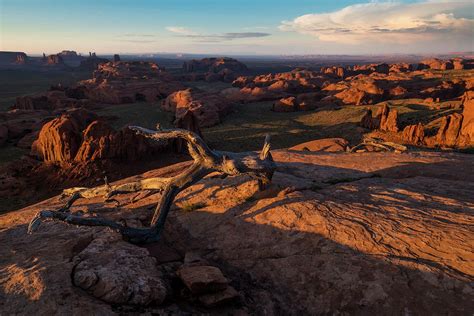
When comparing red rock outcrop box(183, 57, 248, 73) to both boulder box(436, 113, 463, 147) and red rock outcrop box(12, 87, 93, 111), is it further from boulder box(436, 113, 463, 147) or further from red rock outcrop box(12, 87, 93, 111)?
boulder box(436, 113, 463, 147)

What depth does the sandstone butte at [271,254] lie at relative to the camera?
531 centimetres

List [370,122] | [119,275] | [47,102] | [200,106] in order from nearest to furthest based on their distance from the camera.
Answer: [119,275] → [370,122] → [200,106] → [47,102]

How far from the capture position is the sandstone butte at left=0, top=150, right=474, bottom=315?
5.31m

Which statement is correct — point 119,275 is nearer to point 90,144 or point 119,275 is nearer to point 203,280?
point 203,280

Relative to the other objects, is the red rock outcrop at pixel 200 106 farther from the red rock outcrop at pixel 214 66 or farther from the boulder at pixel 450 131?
the red rock outcrop at pixel 214 66

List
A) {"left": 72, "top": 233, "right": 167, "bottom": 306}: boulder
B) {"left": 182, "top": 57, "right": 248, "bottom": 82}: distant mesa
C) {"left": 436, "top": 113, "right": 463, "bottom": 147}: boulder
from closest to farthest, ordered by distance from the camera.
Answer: {"left": 72, "top": 233, "right": 167, "bottom": 306}: boulder
{"left": 436, "top": 113, "right": 463, "bottom": 147}: boulder
{"left": 182, "top": 57, "right": 248, "bottom": 82}: distant mesa

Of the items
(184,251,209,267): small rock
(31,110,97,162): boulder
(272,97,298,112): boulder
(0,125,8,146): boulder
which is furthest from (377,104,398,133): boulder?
(0,125,8,146): boulder

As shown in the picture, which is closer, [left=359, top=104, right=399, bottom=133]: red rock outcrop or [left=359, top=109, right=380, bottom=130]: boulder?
[left=359, top=104, right=399, bottom=133]: red rock outcrop

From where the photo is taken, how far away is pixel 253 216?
8.52m

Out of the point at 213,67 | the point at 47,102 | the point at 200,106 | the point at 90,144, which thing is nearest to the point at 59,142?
the point at 90,144

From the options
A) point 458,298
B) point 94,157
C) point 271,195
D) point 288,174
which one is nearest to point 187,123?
point 94,157

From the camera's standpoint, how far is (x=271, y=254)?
7117mm

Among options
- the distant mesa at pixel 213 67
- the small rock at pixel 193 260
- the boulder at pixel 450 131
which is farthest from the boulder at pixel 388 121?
the distant mesa at pixel 213 67

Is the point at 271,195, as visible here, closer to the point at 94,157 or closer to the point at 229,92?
the point at 94,157
